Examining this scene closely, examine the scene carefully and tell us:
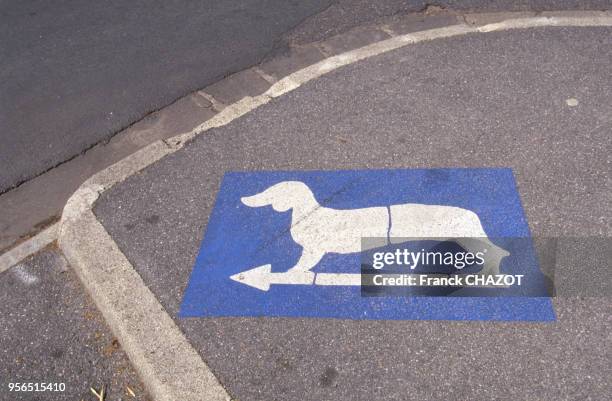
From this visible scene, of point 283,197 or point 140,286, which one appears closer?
point 140,286

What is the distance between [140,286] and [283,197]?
1173 millimetres

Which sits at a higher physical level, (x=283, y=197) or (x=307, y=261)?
(x=283, y=197)

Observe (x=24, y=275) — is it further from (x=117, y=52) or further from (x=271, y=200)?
(x=117, y=52)

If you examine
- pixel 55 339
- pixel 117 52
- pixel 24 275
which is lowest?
pixel 55 339

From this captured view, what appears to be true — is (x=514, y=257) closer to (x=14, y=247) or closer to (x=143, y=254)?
(x=143, y=254)

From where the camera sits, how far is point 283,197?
4156 mm

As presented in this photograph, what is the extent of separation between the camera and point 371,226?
152 inches

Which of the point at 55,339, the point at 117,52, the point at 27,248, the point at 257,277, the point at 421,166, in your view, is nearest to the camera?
the point at 55,339

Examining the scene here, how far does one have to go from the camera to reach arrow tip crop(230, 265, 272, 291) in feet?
11.7

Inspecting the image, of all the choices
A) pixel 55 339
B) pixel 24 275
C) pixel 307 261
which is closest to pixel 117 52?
pixel 24 275

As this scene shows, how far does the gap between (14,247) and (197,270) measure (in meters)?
1.50

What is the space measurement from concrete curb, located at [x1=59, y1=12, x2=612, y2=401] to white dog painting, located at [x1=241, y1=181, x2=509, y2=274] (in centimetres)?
87

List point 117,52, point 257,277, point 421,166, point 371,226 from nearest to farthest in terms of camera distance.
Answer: point 257,277 < point 371,226 < point 421,166 < point 117,52

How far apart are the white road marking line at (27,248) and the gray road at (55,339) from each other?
75 millimetres
